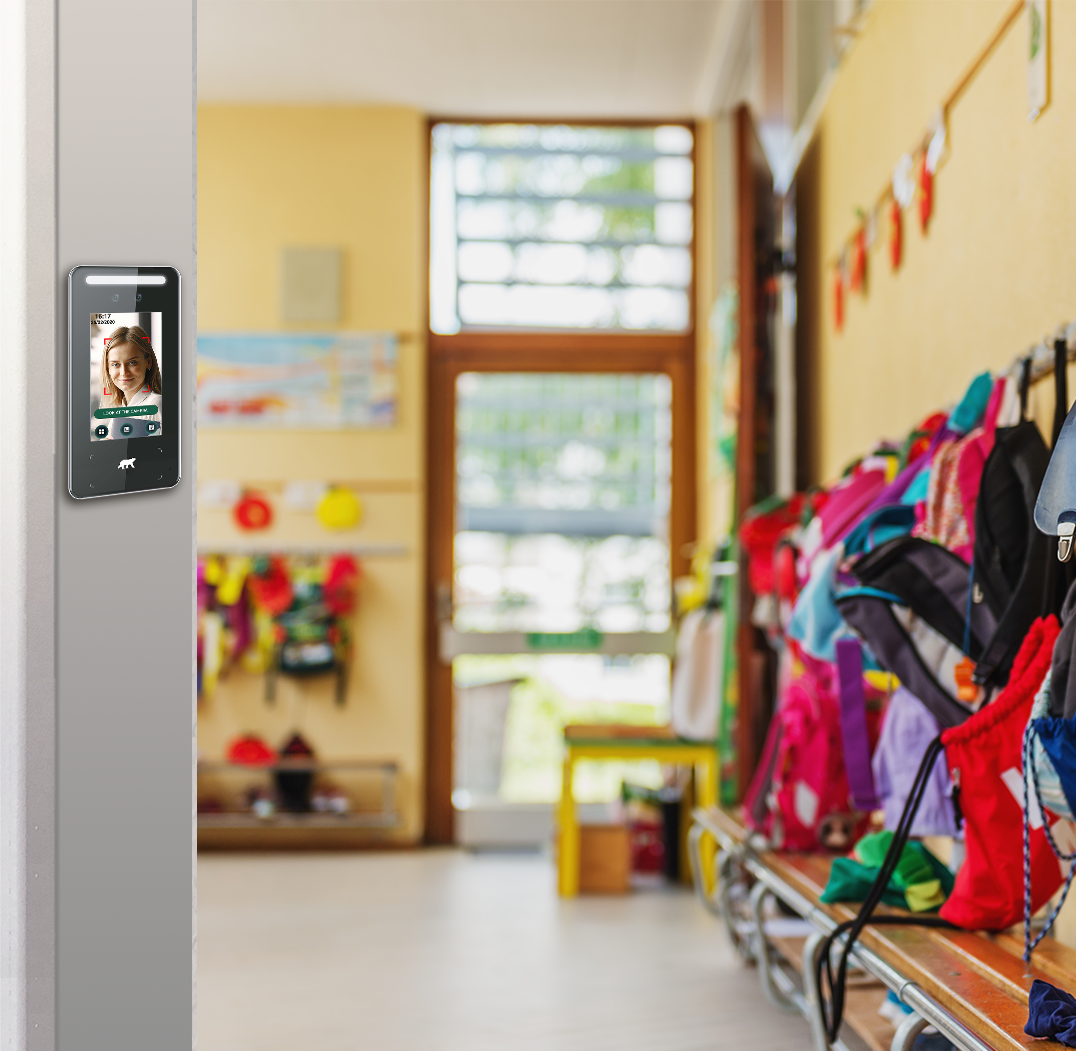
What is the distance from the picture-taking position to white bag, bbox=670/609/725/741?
469 centimetres

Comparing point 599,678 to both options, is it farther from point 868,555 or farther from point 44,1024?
point 44,1024

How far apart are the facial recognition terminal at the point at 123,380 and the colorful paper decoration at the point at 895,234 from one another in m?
2.10

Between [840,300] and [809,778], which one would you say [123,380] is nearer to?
[809,778]

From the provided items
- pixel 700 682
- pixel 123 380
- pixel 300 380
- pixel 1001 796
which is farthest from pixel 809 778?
pixel 300 380

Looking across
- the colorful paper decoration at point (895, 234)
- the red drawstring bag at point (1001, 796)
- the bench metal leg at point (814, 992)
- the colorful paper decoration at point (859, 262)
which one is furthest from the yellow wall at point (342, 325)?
the red drawstring bag at point (1001, 796)

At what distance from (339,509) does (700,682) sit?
6.46ft

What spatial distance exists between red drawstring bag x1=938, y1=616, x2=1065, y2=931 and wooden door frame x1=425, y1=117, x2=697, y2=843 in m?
3.98

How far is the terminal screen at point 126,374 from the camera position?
1390mm

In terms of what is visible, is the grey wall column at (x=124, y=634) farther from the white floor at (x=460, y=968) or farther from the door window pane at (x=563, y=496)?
the door window pane at (x=563, y=496)

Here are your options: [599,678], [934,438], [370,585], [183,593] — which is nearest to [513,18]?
[370,585]

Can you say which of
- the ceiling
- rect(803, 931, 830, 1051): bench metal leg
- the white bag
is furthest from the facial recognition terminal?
the ceiling

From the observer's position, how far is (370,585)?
579 centimetres

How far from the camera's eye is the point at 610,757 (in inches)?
186

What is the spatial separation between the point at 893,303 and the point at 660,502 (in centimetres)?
294
